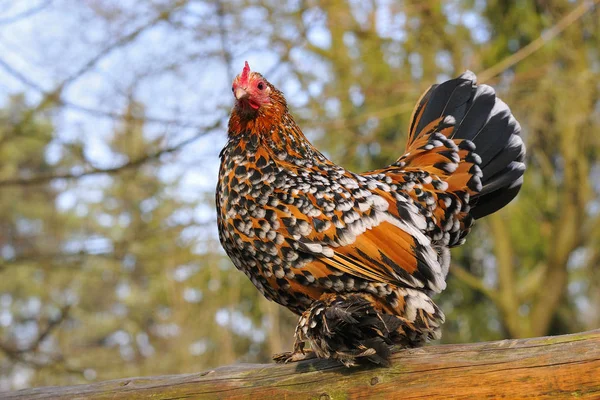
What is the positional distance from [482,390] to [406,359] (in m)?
0.28

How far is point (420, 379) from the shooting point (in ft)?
7.52

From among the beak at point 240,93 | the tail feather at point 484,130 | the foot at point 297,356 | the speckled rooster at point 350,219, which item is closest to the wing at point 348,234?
the speckled rooster at point 350,219

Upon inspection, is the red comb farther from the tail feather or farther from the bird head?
the tail feather

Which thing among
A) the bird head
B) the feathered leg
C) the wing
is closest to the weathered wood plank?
the feathered leg

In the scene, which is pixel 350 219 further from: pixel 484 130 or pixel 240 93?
pixel 484 130

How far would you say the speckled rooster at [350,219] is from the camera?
2.70m

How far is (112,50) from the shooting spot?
5.16 meters

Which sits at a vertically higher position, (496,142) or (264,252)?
(496,142)

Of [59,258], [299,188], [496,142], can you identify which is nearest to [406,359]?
[299,188]

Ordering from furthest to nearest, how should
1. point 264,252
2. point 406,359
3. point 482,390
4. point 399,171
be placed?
point 399,171, point 264,252, point 406,359, point 482,390

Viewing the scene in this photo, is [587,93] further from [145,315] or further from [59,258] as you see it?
[145,315]

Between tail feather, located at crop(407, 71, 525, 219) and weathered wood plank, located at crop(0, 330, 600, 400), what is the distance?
4.01 feet

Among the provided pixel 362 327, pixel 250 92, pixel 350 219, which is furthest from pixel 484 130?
pixel 362 327

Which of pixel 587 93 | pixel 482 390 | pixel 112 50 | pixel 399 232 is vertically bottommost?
pixel 482 390
